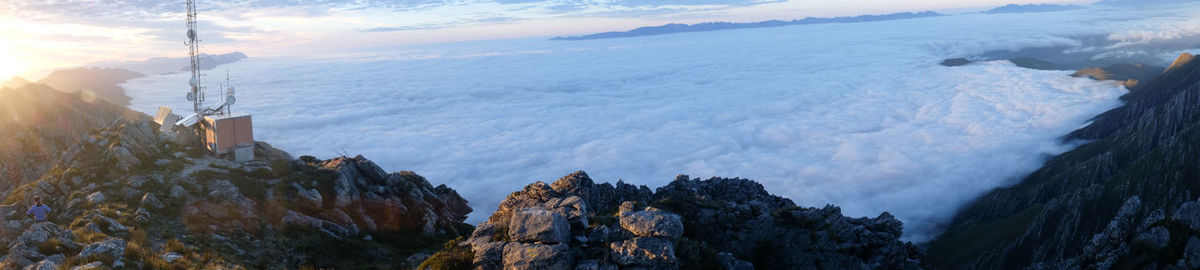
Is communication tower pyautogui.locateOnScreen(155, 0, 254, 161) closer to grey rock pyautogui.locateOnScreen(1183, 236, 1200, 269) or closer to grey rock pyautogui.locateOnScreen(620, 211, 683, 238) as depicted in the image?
grey rock pyautogui.locateOnScreen(620, 211, 683, 238)

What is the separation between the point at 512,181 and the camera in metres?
126

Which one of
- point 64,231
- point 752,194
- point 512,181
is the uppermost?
point 64,231

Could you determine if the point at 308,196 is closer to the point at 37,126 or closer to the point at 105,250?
the point at 105,250

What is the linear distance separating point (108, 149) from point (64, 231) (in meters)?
11.4

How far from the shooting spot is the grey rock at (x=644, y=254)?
651 inches

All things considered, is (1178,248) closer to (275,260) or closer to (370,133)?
(275,260)

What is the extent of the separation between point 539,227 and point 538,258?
1383mm

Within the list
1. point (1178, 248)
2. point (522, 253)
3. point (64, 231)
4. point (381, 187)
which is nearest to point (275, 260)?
point (64, 231)

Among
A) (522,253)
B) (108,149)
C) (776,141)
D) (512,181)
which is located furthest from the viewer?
(776,141)

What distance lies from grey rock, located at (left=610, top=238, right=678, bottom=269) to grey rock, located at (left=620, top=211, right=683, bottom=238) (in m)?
0.59

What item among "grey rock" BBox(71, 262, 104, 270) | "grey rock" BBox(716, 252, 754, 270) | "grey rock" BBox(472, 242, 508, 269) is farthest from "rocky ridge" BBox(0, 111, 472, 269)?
"grey rock" BBox(716, 252, 754, 270)

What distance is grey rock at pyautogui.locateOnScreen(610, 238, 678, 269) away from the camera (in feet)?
54.3

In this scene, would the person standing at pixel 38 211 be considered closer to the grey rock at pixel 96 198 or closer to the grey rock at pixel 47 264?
the grey rock at pixel 96 198

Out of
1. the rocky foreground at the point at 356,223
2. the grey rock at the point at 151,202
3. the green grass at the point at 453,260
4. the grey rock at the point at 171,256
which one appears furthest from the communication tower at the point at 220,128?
the green grass at the point at 453,260
